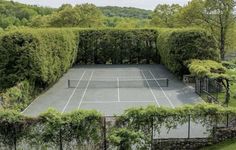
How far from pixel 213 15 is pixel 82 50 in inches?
755

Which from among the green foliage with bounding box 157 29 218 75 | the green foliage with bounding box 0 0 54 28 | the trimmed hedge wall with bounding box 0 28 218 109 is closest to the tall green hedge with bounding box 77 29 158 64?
the trimmed hedge wall with bounding box 0 28 218 109

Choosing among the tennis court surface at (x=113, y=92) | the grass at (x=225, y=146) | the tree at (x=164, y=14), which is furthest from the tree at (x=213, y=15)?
the grass at (x=225, y=146)

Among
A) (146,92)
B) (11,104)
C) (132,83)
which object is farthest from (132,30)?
(11,104)

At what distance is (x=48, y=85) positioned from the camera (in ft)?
113

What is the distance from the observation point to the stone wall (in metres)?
18.7

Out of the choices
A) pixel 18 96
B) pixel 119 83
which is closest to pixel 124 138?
→ pixel 18 96

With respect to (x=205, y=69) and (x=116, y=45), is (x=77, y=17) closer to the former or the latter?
(x=116, y=45)

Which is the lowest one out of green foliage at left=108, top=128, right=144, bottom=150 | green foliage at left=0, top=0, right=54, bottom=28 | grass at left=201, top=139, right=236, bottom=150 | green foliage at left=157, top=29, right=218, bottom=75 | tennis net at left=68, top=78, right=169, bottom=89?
grass at left=201, top=139, right=236, bottom=150

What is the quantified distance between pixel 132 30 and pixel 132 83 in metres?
20.0

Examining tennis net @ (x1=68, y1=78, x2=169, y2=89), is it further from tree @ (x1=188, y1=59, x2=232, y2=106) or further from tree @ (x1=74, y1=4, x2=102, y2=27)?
tree @ (x1=74, y1=4, x2=102, y2=27)

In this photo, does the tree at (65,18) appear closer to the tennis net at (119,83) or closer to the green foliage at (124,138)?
the tennis net at (119,83)

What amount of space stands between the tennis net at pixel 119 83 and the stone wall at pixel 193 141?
51.5ft

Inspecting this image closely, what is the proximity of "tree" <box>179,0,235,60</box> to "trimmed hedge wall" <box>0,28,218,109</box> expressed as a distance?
7.50 metres

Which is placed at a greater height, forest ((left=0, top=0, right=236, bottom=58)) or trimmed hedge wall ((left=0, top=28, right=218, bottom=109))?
forest ((left=0, top=0, right=236, bottom=58))
